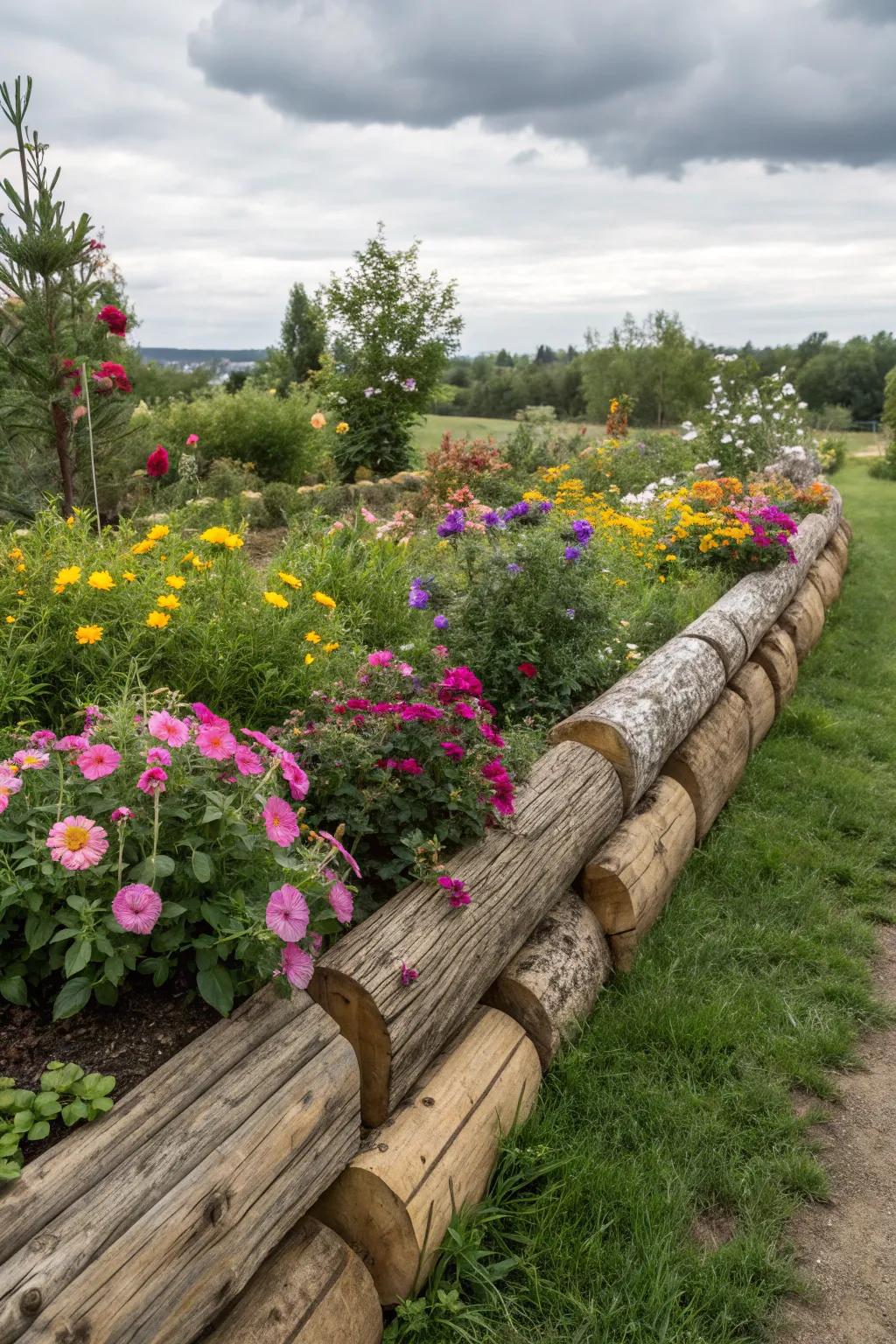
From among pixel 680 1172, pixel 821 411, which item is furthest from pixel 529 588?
pixel 821 411

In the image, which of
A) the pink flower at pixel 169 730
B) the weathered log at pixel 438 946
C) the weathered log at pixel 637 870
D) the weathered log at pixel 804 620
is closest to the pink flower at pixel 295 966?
the weathered log at pixel 438 946

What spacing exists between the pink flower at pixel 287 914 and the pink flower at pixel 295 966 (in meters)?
0.08

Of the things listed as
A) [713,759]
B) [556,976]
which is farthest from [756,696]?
[556,976]

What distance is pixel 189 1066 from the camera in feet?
5.13

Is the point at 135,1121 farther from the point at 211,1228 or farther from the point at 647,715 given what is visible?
the point at 647,715

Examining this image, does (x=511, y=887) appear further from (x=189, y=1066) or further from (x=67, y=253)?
(x=67, y=253)

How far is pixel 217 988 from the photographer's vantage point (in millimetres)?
1649

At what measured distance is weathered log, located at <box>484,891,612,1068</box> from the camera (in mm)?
2420

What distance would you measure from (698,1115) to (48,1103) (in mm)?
1663

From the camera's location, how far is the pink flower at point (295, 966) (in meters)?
1.68

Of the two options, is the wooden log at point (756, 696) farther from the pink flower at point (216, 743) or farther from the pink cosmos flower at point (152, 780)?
the pink cosmos flower at point (152, 780)

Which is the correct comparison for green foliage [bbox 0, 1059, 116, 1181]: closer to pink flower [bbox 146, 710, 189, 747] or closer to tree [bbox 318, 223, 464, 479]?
pink flower [bbox 146, 710, 189, 747]

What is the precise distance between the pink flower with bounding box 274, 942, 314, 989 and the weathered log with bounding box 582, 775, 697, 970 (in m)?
1.38

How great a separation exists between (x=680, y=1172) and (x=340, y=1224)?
34.9 inches
